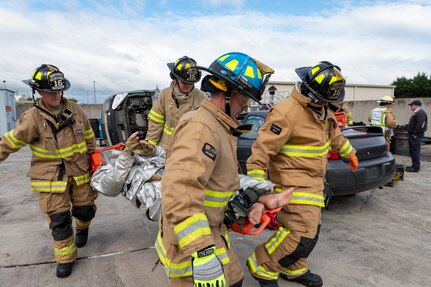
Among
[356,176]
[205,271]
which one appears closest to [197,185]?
[205,271]

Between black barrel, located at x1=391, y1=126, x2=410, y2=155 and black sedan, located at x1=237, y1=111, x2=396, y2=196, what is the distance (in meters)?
5.50

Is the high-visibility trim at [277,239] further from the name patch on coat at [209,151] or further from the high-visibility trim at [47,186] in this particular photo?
the high-visibility trim at [47,186]

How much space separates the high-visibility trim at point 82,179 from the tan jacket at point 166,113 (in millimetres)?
884

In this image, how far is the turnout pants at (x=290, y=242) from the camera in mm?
2588

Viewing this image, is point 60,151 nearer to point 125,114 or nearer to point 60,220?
point 60,220

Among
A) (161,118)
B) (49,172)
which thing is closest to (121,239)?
(49,172)

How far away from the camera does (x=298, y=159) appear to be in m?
2.63

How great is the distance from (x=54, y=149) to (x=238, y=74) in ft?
7.41

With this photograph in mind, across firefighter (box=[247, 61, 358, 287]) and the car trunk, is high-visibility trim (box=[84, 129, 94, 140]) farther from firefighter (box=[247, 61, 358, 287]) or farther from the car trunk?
the car trunk

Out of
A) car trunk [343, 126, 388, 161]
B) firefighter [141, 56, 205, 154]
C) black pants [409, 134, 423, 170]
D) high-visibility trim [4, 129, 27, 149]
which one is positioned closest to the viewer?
high-visibility trim [4, 129, 27, 149]

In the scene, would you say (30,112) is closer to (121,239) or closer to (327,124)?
(121,239)

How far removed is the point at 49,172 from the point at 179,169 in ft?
7.40

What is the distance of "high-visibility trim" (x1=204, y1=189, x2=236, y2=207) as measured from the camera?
5.34 ft

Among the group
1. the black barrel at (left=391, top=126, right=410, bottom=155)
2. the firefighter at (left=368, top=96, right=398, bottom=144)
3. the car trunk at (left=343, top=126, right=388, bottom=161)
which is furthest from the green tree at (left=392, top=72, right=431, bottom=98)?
the car trunk at (left=343, top=126, right=388, bottom=161)
